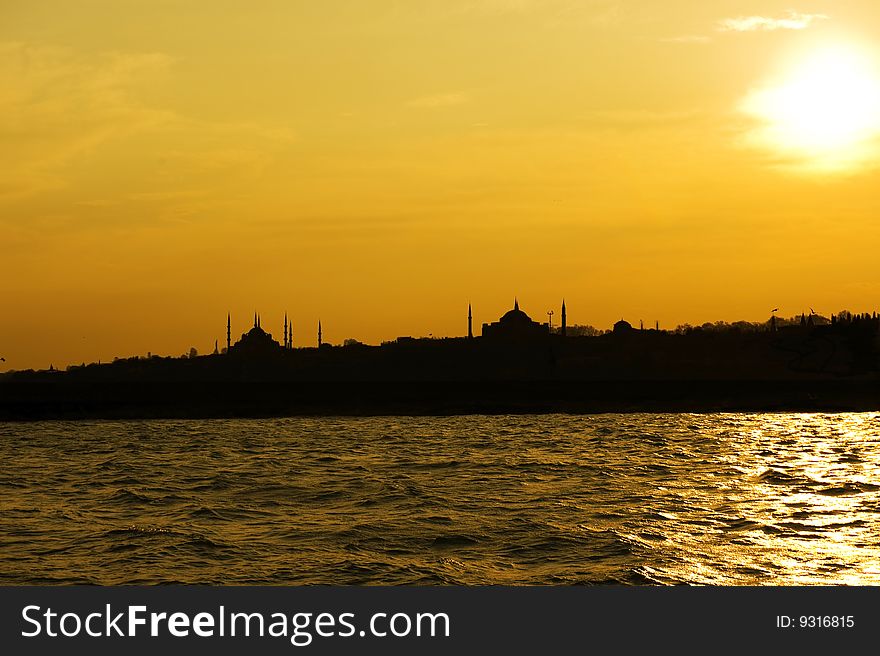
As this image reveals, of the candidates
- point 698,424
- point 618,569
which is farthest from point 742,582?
point 698,424

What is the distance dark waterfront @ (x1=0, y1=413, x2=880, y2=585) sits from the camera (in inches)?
1033

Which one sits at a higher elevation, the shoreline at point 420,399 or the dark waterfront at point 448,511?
the shoreline at point 420,399

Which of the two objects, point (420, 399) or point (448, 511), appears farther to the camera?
point (420, 399)

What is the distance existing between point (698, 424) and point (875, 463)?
32.5 metres

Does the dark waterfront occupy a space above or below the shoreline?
below

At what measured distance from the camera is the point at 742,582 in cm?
2425

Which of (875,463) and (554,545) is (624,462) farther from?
(554,545)

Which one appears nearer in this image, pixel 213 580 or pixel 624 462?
pixel 213 580

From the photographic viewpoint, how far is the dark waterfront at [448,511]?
1033 inches

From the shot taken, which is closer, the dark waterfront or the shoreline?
the dark waterfront

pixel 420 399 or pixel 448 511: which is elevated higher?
pixel 420 399

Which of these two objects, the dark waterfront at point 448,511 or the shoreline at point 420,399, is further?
the shoreline at point 420,399

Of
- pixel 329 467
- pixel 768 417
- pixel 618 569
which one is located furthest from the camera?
pixel 768 417

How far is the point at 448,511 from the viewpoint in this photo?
35.5m
